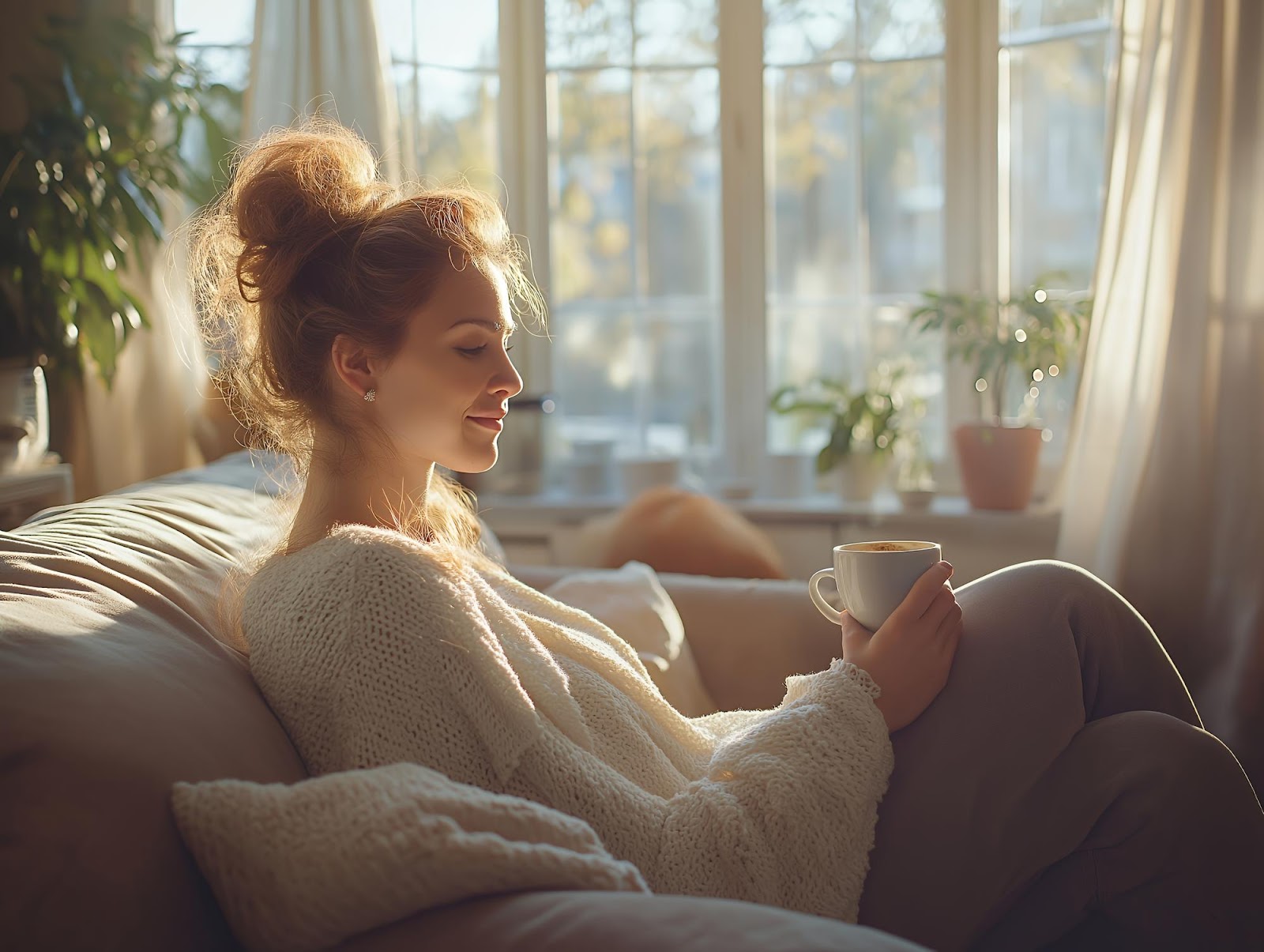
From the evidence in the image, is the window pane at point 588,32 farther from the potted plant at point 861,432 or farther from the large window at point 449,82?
the potted plant at point 861,432

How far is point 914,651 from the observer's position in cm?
112

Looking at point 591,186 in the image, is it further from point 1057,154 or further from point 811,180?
point 1057,154

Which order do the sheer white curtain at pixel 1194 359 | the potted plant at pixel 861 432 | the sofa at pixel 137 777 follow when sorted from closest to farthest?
the sofa at pixel 137 777
the sheer white curtain at pixel 1194 359
the potted plant at pixel 861 432

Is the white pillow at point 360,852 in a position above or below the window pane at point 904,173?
below

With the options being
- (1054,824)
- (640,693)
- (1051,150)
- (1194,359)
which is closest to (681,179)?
(1051,150)

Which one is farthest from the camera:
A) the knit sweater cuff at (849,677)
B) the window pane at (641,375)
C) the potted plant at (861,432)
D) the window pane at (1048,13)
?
the window pane at (641,375)

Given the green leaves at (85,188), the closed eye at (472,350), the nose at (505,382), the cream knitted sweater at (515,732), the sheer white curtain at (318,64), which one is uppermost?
the sheer white curtain at (318,64)

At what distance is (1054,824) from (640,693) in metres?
0.43

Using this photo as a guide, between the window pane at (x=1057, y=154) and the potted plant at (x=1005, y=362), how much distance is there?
13cm

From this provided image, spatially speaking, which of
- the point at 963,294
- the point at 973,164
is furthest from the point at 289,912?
the point at 973,164

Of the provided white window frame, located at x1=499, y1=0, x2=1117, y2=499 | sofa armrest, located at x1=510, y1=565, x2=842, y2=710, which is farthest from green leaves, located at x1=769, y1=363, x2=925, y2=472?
sofa armrest, located at x1=510, y1=565, x2=842, y2=710

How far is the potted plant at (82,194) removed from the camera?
2422 mm

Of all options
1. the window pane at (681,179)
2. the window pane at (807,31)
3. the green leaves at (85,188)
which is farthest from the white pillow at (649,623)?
the window pane at (807,31)

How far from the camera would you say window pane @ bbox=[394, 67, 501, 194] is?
10.4 ft
